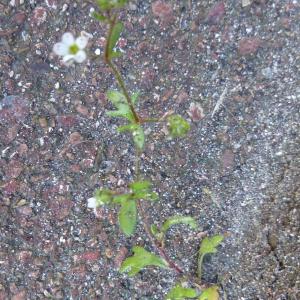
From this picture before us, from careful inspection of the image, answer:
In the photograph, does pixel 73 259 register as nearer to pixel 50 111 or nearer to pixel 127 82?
pixel 50 111

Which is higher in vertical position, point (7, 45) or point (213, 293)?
point (7, 45)

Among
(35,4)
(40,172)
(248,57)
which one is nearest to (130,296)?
(40,172)

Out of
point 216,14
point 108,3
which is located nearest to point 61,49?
point 108,3

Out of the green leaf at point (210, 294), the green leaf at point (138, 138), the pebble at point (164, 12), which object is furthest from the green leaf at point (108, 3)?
the green leaf at point (210, 294)

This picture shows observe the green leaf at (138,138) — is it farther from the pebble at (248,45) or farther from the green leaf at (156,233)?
the pebble at (248,45)

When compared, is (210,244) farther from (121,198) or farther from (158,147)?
(121,198)

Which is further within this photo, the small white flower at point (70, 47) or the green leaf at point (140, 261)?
the green leaf at point (140, 261)
